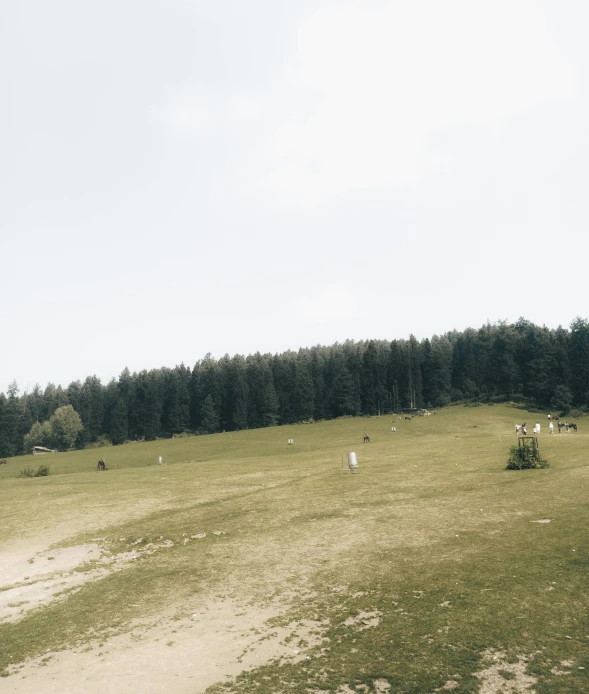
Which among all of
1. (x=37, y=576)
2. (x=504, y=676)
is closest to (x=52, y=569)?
(x=37, y=576)

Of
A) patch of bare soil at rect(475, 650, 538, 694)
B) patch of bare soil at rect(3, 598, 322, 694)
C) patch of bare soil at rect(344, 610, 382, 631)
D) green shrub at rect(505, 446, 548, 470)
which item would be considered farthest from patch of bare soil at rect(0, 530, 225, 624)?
green shrub at rect(505, 446, 548, 470)

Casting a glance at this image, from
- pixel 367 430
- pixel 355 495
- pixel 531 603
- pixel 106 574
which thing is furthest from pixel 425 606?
pixel 367 430

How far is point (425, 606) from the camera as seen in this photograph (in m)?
14.0

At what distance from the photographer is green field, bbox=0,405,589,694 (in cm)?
1101

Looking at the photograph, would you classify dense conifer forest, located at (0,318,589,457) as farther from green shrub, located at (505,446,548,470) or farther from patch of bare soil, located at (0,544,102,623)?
patch of bare soil, located at (0,544,102,623)

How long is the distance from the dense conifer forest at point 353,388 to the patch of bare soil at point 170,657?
15417cm

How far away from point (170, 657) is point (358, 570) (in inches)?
302

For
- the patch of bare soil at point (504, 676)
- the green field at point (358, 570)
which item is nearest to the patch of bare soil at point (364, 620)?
the green field at point (358, 570)

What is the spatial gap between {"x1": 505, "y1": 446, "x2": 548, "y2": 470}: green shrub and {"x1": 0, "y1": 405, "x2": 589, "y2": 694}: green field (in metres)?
1.65

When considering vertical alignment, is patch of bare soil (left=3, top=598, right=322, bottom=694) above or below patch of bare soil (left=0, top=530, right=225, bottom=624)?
above

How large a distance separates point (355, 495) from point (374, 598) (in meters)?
18.0

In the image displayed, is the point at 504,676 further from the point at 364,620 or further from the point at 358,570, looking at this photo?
the point at 358,570

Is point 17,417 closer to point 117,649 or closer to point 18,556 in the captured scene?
point 18,556

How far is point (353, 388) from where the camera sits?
168500 millimetres
